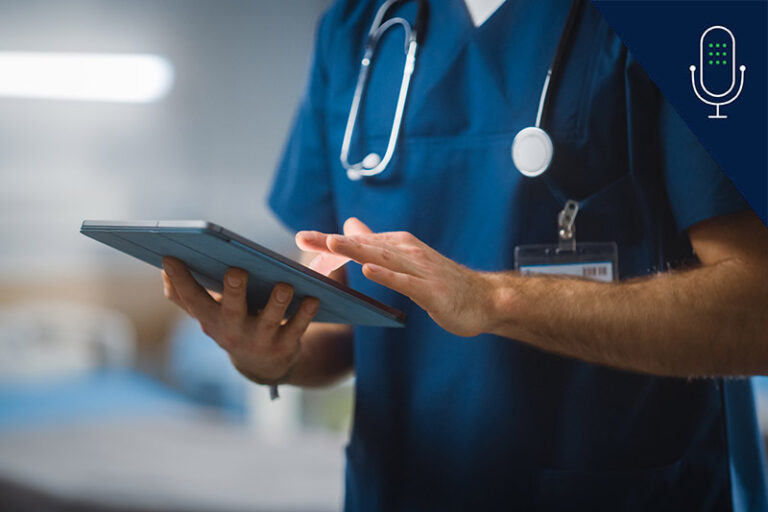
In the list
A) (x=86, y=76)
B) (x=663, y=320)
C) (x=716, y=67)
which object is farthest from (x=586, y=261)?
(x=86, y=76)

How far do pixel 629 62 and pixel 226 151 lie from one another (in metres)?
3.53

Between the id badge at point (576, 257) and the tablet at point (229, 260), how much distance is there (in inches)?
7.4

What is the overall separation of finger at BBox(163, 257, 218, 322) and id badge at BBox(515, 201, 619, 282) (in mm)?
334

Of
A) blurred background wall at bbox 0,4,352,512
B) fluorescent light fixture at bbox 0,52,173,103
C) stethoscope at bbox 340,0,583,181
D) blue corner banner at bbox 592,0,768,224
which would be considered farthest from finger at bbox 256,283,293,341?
fluorescent light fixture at bbox 0,52,173,103

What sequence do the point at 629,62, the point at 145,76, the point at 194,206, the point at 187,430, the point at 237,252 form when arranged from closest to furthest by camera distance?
1. the point at 237,252
2. the point at 629,62
3. the point at 187,430
4. the point at 145,76
5. the point at 194,206

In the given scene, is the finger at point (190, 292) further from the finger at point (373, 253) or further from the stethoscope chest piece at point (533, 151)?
the stethoscope chest piece at point (533, 151)

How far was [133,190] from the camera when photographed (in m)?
3.81

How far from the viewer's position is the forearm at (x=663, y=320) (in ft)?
2.21

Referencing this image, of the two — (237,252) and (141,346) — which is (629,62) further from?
(141,346)

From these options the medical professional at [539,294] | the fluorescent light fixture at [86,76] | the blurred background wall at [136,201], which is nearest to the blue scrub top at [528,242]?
the medical professional at [539,294]

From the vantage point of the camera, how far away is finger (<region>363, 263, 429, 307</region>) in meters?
0.61

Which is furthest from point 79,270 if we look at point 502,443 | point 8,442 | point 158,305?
point 502,443

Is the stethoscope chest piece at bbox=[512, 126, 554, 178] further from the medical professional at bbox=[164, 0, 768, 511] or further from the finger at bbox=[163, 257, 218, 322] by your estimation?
the finger at bbox=[163, 257, 218, 322]

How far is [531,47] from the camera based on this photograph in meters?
0.82
